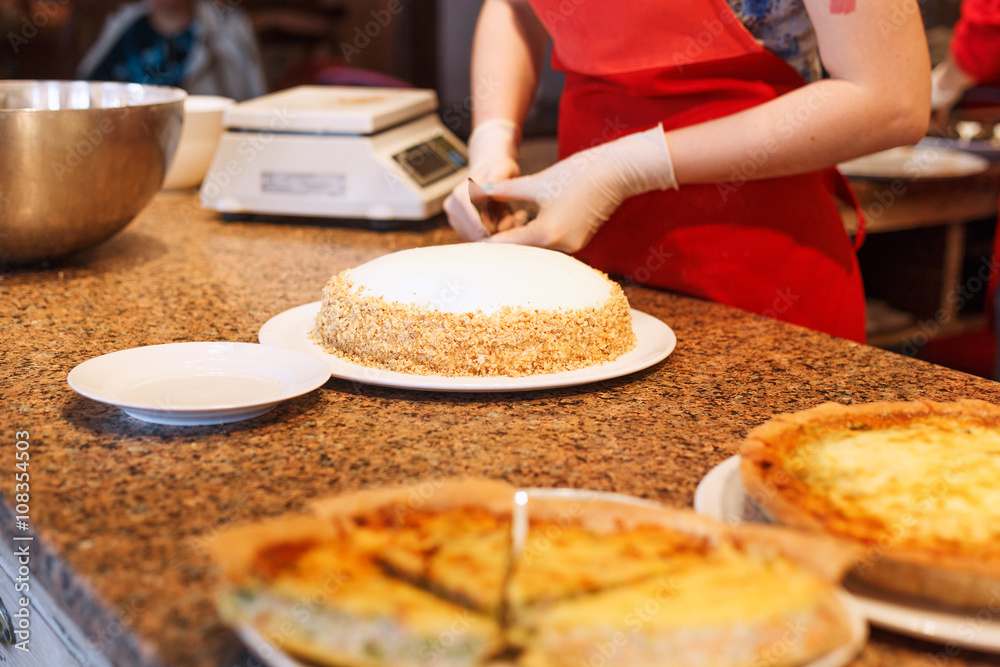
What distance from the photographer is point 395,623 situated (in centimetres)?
53

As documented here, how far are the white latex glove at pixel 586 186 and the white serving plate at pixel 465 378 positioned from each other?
266 mm

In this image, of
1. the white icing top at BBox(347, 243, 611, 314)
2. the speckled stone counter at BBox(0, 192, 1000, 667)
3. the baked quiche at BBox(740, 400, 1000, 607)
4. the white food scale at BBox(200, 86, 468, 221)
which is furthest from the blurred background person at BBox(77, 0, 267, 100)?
the baked quiche at BBox(740, 400, 1000, 607)

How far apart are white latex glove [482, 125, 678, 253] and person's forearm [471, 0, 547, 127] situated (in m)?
0.42

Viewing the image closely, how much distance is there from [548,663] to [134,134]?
140 cm

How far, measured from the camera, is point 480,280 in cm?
116

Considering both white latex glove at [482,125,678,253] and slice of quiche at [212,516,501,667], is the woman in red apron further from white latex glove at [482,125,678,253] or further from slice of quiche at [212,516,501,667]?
slice of quiche at [212,516,501,667]

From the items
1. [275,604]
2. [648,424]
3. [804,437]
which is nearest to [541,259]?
[648,424]

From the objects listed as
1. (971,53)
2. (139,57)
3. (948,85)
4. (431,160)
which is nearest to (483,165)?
(431,160)

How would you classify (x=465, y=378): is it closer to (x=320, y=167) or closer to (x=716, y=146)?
(x=716, y=146)

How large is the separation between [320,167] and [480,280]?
1029 mm

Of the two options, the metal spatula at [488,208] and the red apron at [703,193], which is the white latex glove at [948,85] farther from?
the metal spatula at [488,208]

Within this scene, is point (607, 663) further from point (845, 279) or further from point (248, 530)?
point (845, 279)

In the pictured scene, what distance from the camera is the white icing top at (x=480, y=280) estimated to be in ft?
3.74

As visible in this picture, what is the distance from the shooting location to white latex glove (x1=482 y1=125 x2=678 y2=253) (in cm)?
146
